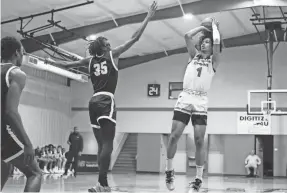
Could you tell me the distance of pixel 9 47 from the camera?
4.50 m

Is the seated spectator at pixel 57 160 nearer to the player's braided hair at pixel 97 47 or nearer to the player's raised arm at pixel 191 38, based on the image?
the player's raised arm at pixel 191 38

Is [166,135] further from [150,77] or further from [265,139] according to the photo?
[265,139]

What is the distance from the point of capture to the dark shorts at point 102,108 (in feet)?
20.2

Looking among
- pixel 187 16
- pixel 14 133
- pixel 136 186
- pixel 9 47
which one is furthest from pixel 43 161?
pixel 14 133

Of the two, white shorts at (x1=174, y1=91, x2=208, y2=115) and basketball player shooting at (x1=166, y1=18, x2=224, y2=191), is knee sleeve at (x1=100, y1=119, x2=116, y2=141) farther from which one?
white shorts at (x1=174, y1=91, x2=208, y2=115)

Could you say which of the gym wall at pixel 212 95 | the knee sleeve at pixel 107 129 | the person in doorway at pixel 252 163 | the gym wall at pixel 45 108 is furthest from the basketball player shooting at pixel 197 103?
the person in doorway at pixel 252 163

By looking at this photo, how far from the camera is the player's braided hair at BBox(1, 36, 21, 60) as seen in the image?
176 inches

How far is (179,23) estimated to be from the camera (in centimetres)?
2236

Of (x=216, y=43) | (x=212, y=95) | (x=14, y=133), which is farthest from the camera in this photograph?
(x=212, y=95)

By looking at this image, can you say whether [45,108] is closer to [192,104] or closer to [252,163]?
[252,163]

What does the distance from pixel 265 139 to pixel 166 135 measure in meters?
6.08

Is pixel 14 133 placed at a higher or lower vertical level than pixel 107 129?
lower

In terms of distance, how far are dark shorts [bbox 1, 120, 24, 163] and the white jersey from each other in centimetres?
309

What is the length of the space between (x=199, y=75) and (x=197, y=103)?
0.42 m
